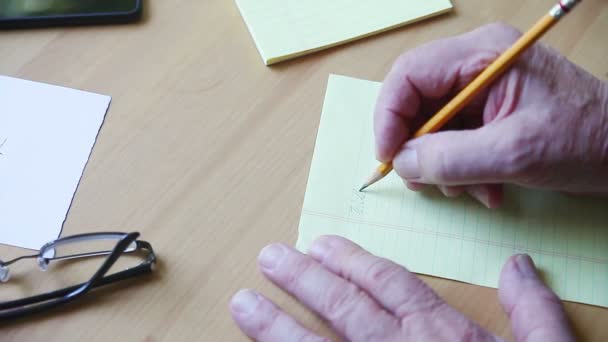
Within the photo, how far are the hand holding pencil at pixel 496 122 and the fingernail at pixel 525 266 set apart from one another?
61 millimetres

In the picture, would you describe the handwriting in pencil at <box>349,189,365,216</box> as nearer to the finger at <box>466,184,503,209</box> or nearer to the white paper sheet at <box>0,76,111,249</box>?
the finger at <box>466,184,503,209</box>

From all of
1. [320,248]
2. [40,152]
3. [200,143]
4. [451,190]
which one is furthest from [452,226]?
[40,152]

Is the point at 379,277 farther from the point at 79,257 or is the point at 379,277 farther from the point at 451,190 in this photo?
the point at 79,257

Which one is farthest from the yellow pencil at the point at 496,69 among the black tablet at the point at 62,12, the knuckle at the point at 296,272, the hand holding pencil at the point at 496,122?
the black tablet at the point at 62,12

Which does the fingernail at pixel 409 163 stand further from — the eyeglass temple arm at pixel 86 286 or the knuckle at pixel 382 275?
the eyeglass temple arm at pixel 86 286

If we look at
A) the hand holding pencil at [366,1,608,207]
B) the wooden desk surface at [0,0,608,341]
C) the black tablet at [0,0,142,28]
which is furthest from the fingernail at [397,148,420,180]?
the black tablet at [0,0,142,28]

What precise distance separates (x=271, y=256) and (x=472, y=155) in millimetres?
212

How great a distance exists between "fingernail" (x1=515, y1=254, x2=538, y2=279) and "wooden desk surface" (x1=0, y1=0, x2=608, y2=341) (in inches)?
1.7

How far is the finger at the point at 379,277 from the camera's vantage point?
1.69ft

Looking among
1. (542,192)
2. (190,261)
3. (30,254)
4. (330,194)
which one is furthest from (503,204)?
(30,254)

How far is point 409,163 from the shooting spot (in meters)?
0.54

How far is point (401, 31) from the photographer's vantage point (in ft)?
2.22

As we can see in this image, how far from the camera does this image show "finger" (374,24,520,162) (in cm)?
56

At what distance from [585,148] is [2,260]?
57cm
